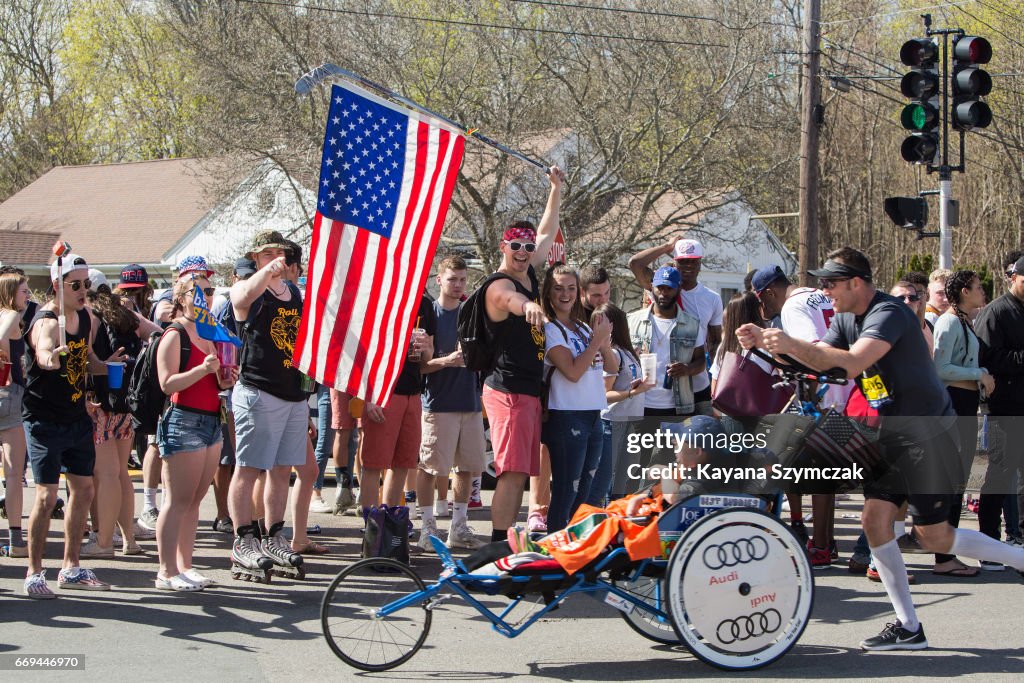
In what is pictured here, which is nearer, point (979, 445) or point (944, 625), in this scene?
point (944, 625)

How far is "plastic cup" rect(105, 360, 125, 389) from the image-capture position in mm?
7812

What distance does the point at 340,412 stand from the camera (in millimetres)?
9891

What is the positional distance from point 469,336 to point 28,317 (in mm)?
3998

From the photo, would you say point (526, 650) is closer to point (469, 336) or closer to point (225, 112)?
point (469, 336)

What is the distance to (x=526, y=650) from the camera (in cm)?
591

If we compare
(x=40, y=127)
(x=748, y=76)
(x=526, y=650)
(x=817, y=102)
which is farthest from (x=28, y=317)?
(x=40, y=127)

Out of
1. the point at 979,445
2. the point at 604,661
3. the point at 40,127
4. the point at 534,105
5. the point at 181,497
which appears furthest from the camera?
the point at 40,127

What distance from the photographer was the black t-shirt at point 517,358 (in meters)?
7.34

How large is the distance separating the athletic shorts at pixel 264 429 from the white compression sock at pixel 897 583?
3.64 metres

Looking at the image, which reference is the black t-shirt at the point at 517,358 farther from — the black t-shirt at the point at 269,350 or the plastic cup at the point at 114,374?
the plastic cup at the point at 114,374

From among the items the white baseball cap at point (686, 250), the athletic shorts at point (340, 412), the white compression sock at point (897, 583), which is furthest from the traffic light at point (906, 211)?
the white compression sock at point (897, 583)

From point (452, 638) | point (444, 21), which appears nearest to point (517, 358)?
point (452, 638)

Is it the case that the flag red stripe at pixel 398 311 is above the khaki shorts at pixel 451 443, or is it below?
above

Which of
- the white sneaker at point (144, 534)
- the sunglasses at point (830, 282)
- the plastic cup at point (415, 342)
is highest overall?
the sunglasses at point (830, 282)
